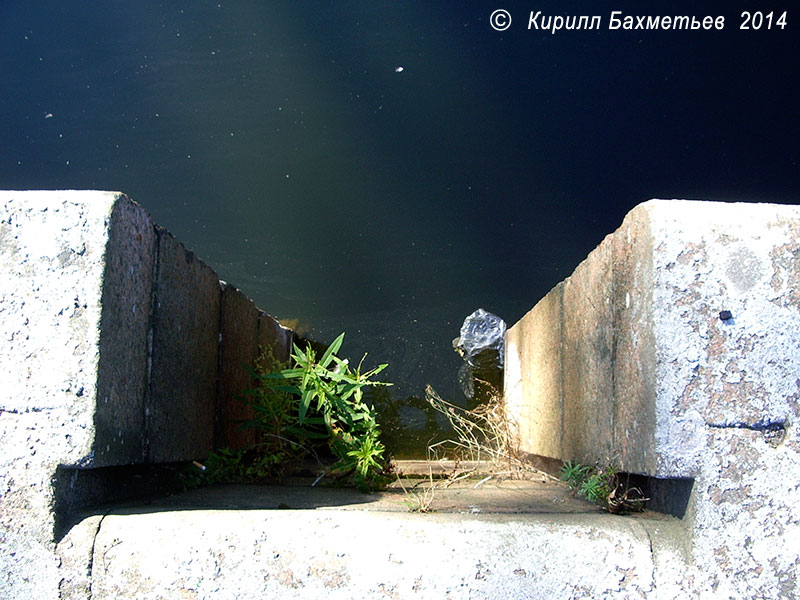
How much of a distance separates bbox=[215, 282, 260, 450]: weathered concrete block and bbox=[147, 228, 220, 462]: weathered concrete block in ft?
0.26

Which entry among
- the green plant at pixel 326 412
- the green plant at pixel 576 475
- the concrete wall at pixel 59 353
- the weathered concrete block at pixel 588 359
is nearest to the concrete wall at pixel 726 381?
the weathered concrete block at pixel 588 359

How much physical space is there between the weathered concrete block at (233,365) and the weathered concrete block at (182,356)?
8cm

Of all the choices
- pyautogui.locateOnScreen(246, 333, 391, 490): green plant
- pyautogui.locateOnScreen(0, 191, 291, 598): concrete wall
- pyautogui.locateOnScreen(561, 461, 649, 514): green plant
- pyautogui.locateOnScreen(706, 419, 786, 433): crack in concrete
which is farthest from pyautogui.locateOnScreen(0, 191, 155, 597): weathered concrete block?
pyautogui.locateOnScreen(706, 419, 786, 433): crack in concrete

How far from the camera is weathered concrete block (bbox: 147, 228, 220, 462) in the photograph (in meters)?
1.95

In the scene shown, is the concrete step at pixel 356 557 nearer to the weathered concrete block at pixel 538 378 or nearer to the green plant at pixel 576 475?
the green plant at pixel 576 475

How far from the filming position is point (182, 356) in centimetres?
217

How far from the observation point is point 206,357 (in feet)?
7.91

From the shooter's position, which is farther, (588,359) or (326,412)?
(326,412)

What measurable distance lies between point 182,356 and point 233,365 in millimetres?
619

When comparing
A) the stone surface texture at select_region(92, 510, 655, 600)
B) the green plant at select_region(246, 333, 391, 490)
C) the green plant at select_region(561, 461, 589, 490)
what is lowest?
the stone surface texture at select_region(92, 510, 655, 600)

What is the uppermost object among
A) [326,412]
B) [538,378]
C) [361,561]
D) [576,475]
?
[538,378]

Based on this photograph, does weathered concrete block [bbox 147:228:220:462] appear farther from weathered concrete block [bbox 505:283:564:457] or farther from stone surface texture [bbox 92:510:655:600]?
weathered concrete block [bbox 505:283:564:457]

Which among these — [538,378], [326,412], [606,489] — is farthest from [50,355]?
[538,378]

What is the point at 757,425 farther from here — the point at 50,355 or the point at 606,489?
the point at 50,355
